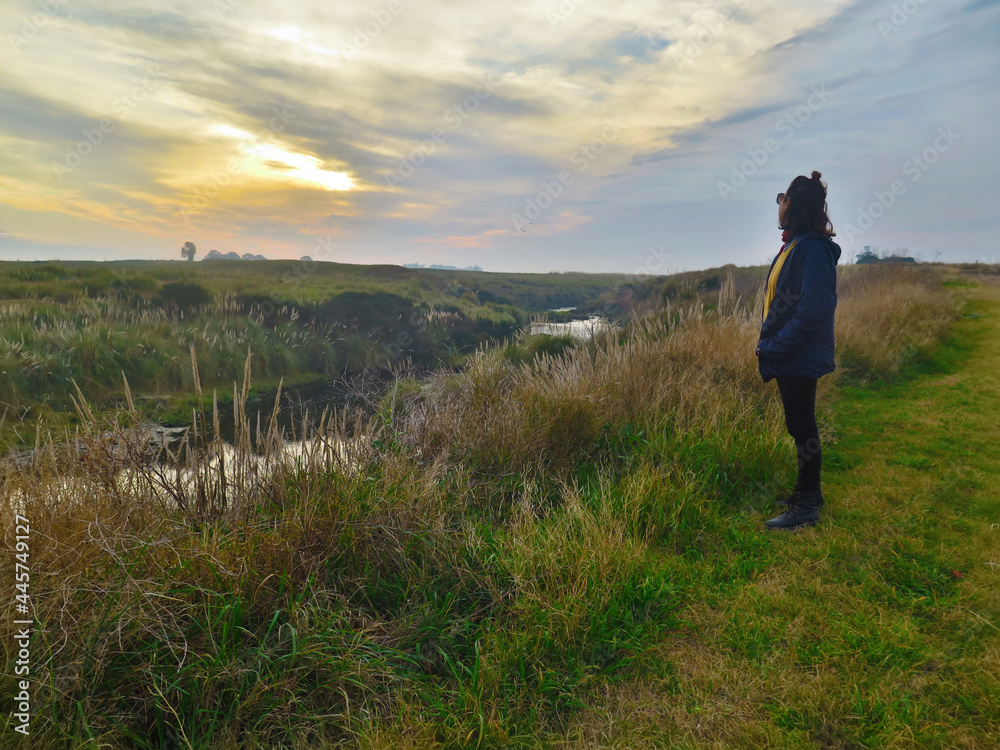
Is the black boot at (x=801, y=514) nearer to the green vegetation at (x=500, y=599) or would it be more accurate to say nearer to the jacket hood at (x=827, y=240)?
the green vegetation at (x=500, y=599)

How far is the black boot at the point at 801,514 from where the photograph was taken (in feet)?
12.1

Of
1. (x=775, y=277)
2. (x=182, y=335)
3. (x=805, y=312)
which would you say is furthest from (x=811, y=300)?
(x=182, y=335)

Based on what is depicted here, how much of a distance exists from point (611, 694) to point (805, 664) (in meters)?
0.96

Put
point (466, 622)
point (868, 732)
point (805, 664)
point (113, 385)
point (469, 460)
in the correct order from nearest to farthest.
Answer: point (868, 732), point (805, 664), point (466, 622), point (469, 460), point (113, 385)

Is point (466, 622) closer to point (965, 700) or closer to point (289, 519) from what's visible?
point (289, 519)

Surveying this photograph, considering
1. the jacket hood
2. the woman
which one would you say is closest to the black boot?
the woman

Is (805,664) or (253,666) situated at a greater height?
(253,666)

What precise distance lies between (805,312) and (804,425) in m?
0.86

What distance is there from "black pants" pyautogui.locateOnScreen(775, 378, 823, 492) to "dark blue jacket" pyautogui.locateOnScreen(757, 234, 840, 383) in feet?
0.36

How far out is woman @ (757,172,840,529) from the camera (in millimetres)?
3461

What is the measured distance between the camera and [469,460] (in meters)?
4.39

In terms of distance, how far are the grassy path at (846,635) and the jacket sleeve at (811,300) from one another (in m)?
1.38

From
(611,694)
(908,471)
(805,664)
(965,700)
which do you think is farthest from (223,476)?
(908,471)

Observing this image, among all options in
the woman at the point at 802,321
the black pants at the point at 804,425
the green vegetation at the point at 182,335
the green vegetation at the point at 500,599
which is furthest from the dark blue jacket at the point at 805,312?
the green vegetation at the point at 182,335
